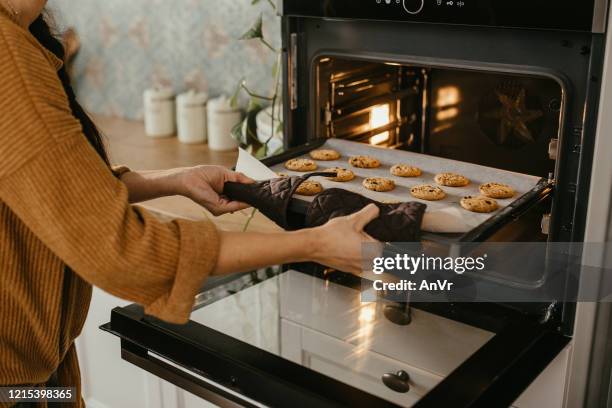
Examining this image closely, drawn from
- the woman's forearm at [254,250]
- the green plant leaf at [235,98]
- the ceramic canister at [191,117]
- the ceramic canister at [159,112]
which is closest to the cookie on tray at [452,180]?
the woman's forearm at [254,250]

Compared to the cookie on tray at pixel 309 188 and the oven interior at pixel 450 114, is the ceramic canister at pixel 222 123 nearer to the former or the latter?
the oven interior at pixel 450 114

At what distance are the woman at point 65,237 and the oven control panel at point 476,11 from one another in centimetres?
35

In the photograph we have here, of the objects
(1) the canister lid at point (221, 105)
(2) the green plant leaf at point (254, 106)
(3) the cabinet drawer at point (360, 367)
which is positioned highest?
(2) the green plant leaf at point (254, 106)

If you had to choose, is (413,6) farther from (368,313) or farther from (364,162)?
(368,313)

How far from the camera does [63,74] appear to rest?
3.65 feet

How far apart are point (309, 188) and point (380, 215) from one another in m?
0.21

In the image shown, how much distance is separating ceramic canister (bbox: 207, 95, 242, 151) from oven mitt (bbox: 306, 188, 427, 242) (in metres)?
1.21

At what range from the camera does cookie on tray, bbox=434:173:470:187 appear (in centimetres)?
133

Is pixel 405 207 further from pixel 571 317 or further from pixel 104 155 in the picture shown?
pixel 104 155

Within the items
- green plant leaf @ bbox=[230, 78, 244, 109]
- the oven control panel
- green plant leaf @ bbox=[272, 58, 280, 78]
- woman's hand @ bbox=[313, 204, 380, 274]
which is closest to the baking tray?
woman's hand @ bbox=[313, 204, 380, 274]

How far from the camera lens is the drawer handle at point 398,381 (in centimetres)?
103

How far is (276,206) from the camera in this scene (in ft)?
3.85

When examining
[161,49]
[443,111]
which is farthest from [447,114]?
[161,49]

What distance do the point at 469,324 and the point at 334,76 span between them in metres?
0.57
